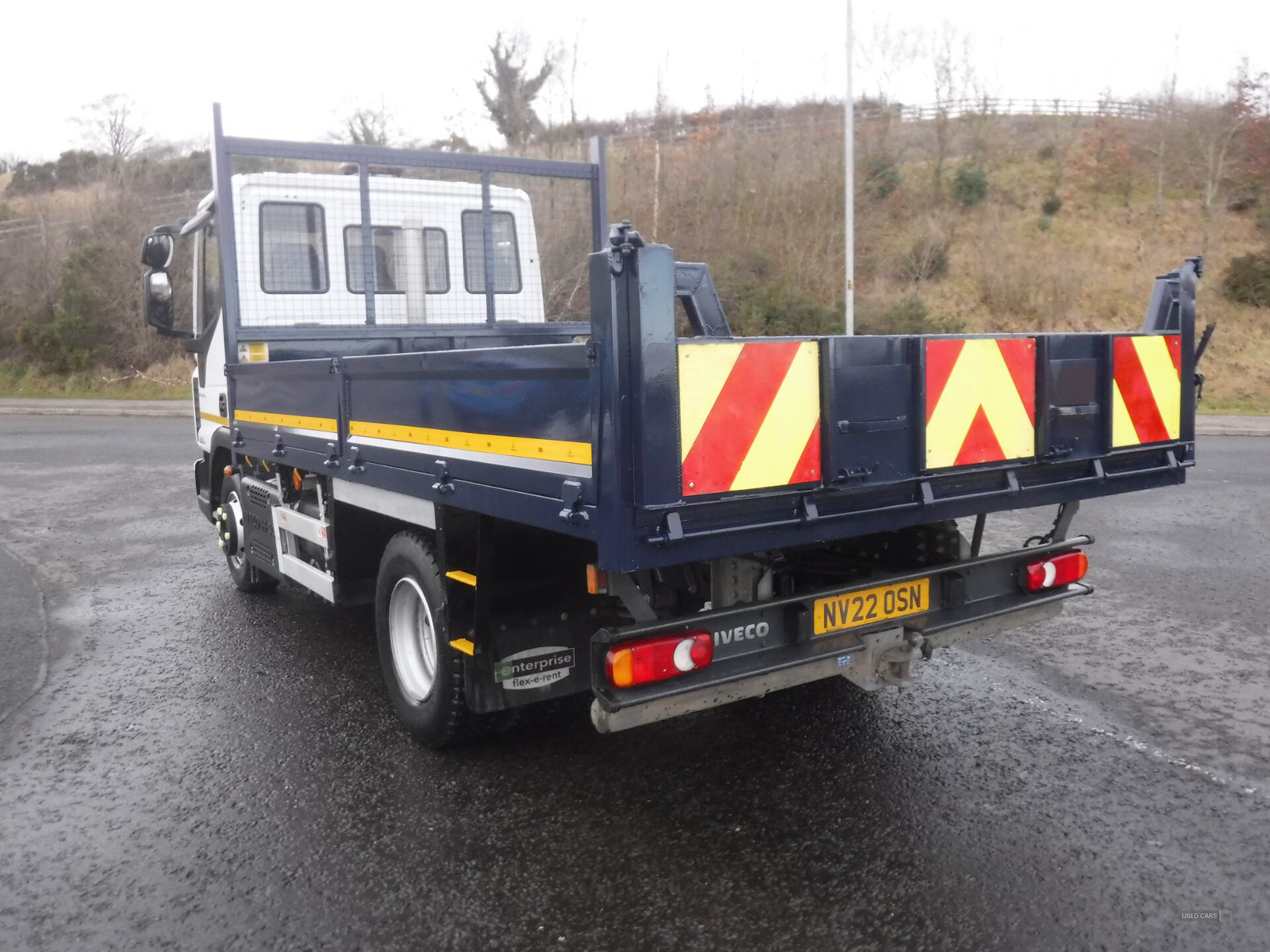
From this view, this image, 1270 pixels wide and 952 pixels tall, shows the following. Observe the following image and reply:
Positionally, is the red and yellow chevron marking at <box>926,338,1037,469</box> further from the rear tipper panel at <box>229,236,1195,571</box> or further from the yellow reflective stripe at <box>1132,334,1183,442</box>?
the yellow reflective stripe at <box>1132,334,1183,442</box>

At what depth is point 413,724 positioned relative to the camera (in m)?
4.50

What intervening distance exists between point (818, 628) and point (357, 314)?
4.26 metres

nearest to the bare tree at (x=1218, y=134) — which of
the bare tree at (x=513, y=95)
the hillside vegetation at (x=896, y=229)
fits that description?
the hillside vegetation at (x=896, y=229)

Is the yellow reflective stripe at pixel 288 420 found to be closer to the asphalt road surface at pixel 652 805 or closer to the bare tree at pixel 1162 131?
the asphalt road surface at pixel 652 805

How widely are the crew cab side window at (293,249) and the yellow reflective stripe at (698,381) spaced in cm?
427

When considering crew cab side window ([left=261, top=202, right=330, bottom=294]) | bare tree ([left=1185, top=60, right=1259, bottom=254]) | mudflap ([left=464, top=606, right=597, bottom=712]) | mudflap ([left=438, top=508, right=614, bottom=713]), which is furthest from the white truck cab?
bare tree ([left=1185, top=60, right=1259, bottom=254])

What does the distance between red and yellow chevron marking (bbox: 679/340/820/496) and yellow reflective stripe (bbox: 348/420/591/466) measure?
33 cm

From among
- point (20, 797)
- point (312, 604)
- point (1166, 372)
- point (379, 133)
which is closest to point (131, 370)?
point (379, 133)

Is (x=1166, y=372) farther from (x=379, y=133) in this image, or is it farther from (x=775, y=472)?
(x=379, y=133)

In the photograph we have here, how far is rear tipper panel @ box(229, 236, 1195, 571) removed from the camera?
9.83 ft

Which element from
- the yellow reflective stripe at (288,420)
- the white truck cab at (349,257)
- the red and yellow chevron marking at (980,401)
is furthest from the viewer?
the white truck cab at (349,257)

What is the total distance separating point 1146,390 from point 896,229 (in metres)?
29.6

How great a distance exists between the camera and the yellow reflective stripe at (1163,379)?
4.26 meters

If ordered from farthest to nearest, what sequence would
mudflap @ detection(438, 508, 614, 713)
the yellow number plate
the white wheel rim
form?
1. the white wheel rim
2. mudflap @ detection(438, 508, 614, 713)
3. the yellow number plate
